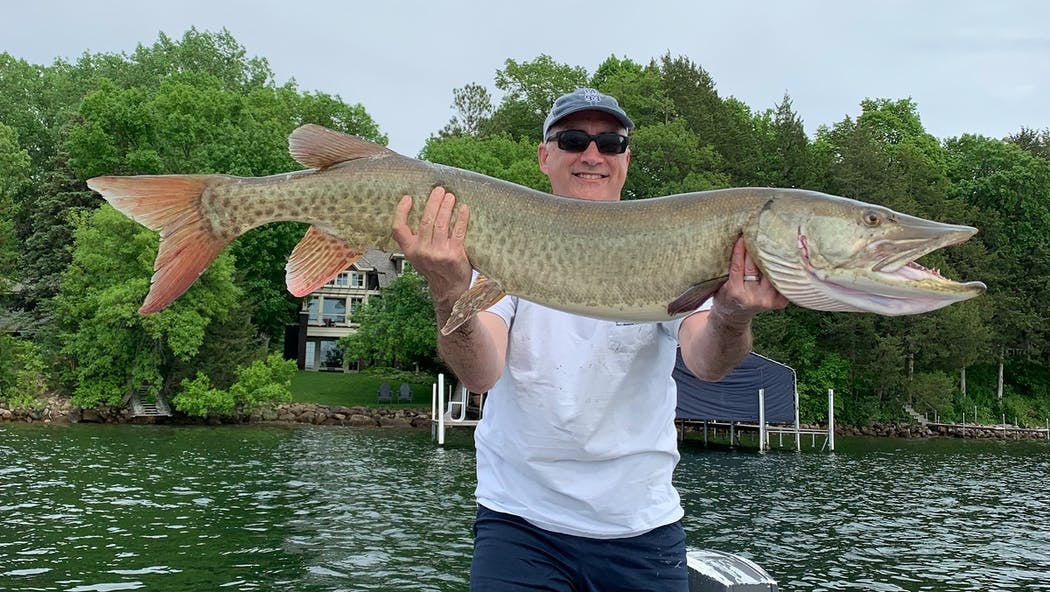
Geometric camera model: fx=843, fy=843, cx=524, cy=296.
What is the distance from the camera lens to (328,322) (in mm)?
66750

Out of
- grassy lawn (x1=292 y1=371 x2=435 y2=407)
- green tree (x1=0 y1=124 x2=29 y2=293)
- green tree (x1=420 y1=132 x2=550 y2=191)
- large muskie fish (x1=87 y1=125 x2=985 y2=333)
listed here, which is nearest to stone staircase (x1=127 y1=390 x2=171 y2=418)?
green tree (x1=0 y1=124 x2=29 y2=293)

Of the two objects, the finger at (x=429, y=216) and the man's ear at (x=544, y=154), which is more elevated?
A: the man's ear at (x=544, y=154)

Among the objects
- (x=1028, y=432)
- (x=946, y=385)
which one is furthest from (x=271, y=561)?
(x=1028, y=432)

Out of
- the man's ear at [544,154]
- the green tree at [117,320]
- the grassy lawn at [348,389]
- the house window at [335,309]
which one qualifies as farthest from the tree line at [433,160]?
the man's ear at [544,154]

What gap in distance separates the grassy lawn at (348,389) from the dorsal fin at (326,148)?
4328 cm

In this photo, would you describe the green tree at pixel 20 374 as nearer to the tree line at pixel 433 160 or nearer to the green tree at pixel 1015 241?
the tree line at pixel 433 160

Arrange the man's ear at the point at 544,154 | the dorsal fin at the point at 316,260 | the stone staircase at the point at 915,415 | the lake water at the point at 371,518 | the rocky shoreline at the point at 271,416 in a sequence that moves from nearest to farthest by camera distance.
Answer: the dorsal fin at the point at 316,260 < the man's ear at the point at 544,154 < the lake water at the point at 371,518 < the rocky shoreline at the point at 271,416 < the stone staircase at the point at 915,415

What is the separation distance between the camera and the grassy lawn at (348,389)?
47.5 meters

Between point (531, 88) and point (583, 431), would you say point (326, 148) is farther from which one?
point (531, 88)

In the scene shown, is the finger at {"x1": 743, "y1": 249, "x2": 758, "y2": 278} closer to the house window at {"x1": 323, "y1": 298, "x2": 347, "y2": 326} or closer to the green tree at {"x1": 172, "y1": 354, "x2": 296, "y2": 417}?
the green tree at {"x1": 172, "y1": 354, "x2": 296, "y2": 417}

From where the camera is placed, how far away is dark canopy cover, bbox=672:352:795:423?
120 feet

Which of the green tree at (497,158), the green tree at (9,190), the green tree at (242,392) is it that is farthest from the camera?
the green tree at (497,158)

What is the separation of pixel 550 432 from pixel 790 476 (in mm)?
25364

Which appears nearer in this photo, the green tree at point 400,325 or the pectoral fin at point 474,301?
the pectoral fin at point 474,301
